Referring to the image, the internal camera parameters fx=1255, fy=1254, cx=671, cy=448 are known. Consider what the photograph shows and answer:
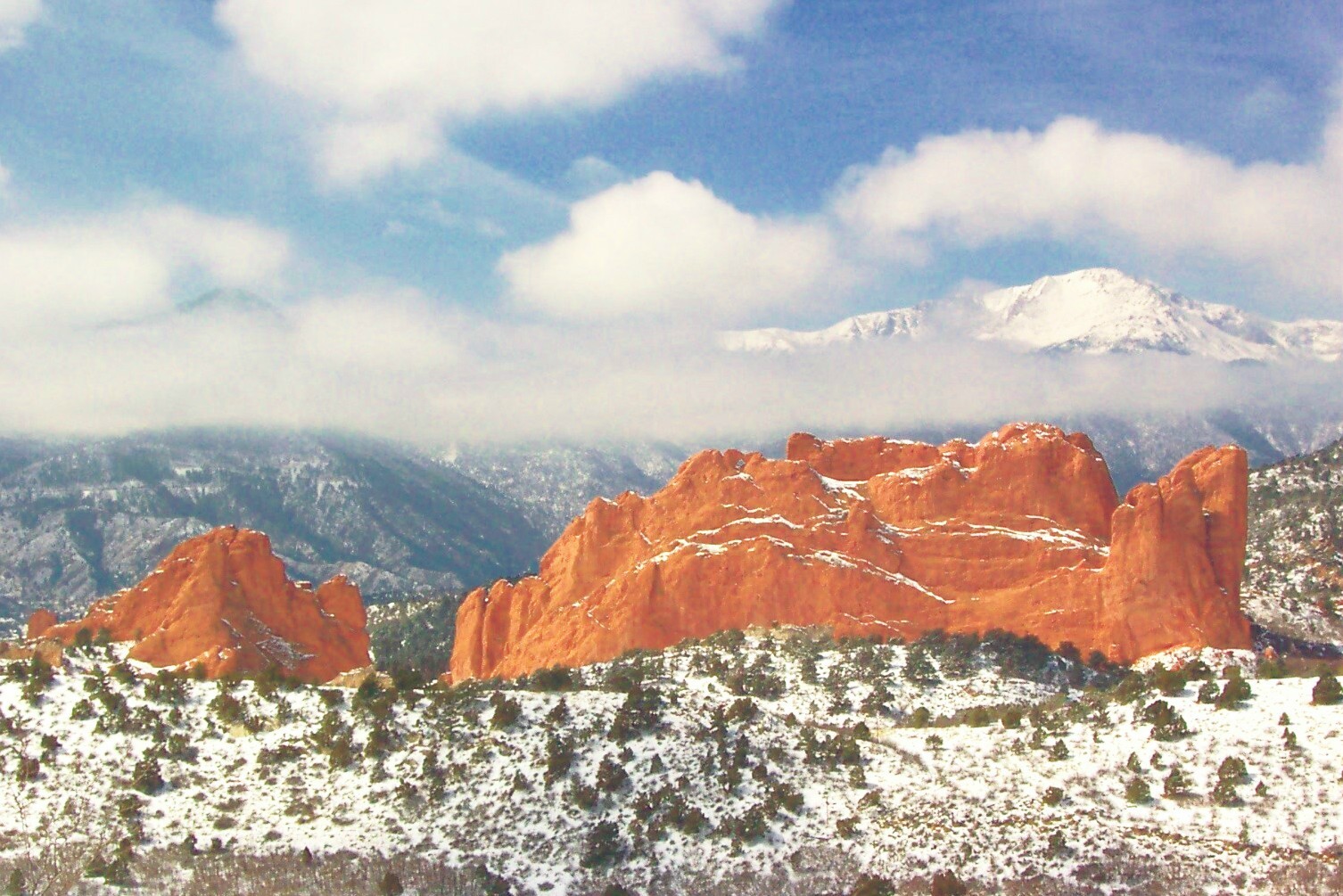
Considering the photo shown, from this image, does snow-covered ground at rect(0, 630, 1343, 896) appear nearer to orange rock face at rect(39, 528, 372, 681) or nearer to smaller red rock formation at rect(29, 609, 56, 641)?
orange rock face at rect(39, 528, 372, 681)

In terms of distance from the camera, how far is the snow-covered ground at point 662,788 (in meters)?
66.2

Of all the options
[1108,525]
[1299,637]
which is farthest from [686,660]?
[1299,637]

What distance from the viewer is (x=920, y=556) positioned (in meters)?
122

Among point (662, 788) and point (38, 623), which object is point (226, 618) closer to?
point (38, 623)

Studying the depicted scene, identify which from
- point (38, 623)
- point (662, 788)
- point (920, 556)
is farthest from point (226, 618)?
point (920, 556)

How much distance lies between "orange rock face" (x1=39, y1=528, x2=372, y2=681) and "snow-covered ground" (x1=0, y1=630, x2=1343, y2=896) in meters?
22.0

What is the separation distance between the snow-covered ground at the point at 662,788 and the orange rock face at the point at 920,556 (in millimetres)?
31035

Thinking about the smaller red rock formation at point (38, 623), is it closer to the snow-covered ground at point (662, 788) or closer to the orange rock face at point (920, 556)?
the snow-covered ground at point (662, 788)

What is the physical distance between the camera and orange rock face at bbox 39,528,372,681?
110 m

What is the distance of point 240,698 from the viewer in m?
82.6

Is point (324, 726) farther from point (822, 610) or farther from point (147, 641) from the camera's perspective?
point (822, 610)

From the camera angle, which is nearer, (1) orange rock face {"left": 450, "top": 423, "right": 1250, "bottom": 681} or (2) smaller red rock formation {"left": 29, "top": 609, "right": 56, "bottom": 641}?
(1) orange rock face {"left": 450, "top": 423, "right": 1250, "bottom": 681}

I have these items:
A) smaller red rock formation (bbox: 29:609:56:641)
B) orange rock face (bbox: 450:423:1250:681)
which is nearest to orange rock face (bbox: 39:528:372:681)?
smaller red rock formation (bbox: 29:609:56:641)

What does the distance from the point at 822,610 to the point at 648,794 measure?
1882 inches
